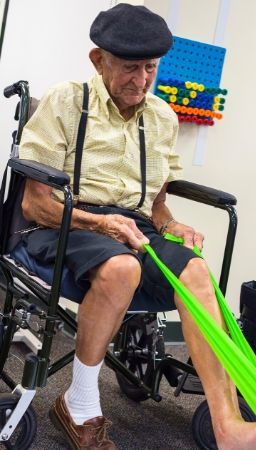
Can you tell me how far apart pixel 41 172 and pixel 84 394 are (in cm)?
59

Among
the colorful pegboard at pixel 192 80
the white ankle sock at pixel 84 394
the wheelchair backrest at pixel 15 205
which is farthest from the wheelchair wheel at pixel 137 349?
the colorful pegboard at pixel 192 80

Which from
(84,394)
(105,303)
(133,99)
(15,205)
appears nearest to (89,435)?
(84,394)

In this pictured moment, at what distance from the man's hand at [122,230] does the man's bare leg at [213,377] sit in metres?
0.15

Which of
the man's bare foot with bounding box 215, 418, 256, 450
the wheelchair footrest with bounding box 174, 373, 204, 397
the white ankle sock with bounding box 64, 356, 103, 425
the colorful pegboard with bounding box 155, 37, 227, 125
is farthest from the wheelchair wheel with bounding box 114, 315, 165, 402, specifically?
the colorful pegboard with bounding box 155, 37, 227, 125

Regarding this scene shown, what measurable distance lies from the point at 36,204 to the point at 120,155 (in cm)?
30

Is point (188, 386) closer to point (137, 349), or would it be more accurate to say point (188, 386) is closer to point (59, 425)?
point (137, 349)

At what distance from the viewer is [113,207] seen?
2098mm

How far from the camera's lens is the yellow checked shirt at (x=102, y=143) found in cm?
199

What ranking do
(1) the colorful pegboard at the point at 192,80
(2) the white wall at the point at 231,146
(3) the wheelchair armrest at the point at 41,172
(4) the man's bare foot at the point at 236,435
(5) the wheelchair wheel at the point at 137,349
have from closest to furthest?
(4) the man's bare foot at the point at 236,435 < (3) the wheelchair armrest at the point at 41,172 < (5) the wheelchair wheel at the point at 137,349 < (1) the colorful pegboard at the point at 192,80 < (2) the white wall at the point at 231,146

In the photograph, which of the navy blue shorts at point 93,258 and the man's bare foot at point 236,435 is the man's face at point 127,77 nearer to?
the navy blue shorts at point 93,258

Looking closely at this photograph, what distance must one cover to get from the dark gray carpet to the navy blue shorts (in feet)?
1.41

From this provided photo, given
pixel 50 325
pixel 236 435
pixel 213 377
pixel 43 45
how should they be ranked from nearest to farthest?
pixel 236 435
pixel 213 377
pixel 50 325
pixel 43 45

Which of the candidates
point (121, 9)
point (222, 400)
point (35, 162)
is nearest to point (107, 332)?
point (222, 400)

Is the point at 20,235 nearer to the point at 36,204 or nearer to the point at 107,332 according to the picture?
the point at 36,204
